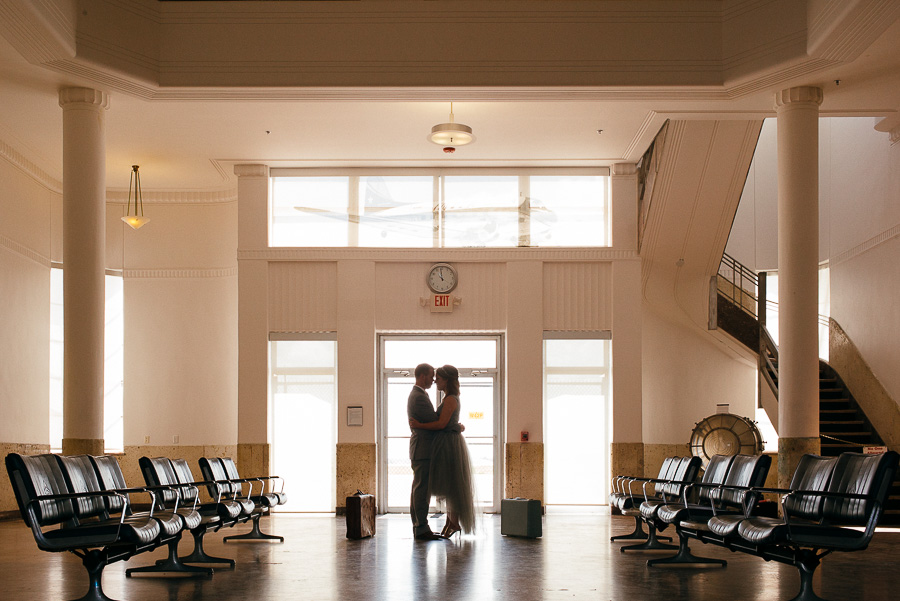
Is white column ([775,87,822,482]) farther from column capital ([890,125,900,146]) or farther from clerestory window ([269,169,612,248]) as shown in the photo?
clerestory window ([269,169,612,248])

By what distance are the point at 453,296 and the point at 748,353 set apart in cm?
462

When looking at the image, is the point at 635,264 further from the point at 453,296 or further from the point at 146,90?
the point at 146,90

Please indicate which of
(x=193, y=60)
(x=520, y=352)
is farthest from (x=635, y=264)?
(x=193, y=60)

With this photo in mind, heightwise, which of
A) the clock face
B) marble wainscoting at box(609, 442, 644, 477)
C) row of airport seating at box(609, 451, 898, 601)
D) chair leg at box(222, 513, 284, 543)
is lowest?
chair leg at box(222, 513, 284, 543)

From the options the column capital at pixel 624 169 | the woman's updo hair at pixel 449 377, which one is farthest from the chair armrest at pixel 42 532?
the column capital at pixel 624 169

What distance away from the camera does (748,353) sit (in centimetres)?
1355

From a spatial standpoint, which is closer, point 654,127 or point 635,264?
point 654,127

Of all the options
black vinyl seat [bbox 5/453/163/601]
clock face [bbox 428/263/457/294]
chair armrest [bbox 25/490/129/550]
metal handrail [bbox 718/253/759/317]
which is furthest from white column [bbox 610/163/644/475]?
chair armrest [bbox 25/490/129/550]

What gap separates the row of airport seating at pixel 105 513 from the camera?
17.5ft

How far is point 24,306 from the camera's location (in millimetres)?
12164

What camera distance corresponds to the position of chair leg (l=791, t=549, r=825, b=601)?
5480 millimetres

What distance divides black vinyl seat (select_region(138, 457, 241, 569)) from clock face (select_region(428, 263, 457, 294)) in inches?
213

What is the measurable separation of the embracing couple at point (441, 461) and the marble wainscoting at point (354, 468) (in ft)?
10.8

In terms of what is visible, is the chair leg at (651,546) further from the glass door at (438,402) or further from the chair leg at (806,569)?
the glass door at (438,402)
